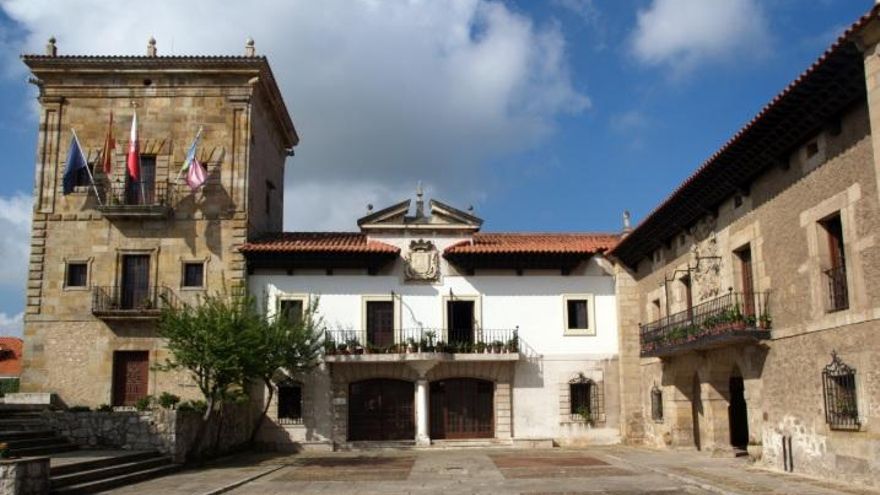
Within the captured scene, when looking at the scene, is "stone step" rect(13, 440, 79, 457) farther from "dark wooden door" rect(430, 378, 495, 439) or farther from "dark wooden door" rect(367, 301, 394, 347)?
"dark wooden door" rect(430, 378, 495, 439)

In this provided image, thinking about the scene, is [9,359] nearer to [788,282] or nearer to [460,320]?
[460,320]

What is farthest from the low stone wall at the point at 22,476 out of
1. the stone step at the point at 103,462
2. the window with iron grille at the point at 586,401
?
the window with iron grille at the point at 586,401

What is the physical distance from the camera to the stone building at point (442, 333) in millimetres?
25141

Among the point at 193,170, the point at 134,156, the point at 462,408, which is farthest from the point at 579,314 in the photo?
the point at 134,156

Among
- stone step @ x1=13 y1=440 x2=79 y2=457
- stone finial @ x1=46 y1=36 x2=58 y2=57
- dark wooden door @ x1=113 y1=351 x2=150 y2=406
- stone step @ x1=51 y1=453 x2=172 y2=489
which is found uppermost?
stone finial @ x1=46 y1=36 x2=58 y2=57

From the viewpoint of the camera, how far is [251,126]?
85.4 ft

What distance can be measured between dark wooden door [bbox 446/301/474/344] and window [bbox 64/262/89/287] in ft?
36.4

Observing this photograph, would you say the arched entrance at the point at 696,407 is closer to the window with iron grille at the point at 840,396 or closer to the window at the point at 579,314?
the window at the point at 579,314

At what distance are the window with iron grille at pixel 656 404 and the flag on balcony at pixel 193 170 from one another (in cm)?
1471

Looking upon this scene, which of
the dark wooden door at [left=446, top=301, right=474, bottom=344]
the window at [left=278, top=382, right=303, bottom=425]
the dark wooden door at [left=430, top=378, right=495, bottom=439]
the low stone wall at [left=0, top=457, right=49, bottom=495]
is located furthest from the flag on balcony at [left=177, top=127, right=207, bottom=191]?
the low stone wall at [left=0, top=457, right=49, bottom=495]

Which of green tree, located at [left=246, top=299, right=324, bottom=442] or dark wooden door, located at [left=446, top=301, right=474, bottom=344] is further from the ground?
dark wooden door, located at [left=446, top=301, right=474, bottom=344]

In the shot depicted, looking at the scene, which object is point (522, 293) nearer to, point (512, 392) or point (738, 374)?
point (512, 392)

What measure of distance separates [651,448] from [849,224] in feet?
39.0

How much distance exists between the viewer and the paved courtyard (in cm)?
1431
